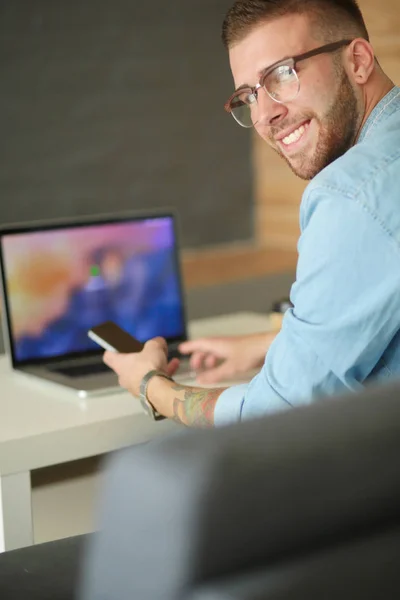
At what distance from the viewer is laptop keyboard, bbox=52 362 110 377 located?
184 cm

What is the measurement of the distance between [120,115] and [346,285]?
2684mm

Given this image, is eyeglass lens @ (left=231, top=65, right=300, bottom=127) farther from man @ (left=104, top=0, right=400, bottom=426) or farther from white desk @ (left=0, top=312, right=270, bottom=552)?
white desk @ (left=0, top=312, right=270, bottom=552)

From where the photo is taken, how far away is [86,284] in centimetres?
199

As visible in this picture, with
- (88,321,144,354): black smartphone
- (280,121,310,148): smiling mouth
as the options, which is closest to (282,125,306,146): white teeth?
(280,121,310,148): smiling mouth

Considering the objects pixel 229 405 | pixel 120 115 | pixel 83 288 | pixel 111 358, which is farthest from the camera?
pixel 120 115

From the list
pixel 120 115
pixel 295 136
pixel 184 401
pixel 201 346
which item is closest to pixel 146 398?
pixel 184 401

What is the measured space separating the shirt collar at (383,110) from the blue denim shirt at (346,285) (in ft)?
0.52

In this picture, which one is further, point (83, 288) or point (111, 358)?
point (83, 288)

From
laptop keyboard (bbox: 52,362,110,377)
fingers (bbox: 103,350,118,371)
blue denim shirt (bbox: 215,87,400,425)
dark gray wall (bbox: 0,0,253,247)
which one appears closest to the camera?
blue denim shirt (bbox: 215,87,400,425)

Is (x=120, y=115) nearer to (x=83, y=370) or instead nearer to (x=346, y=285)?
(x=83, y=370)

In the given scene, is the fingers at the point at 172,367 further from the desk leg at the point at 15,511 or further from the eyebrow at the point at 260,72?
the eyebrow at the point at 260,72

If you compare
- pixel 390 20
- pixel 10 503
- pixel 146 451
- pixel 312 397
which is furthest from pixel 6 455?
pixel 390 20

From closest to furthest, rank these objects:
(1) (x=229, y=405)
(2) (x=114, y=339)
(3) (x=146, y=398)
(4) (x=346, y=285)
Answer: (4) (x=346, y=285) → (1) (x=229, y=405) → (3) (x=146, y=398) → (2) (x=114, y=339)

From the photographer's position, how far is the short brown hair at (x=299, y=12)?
1.42 metres
